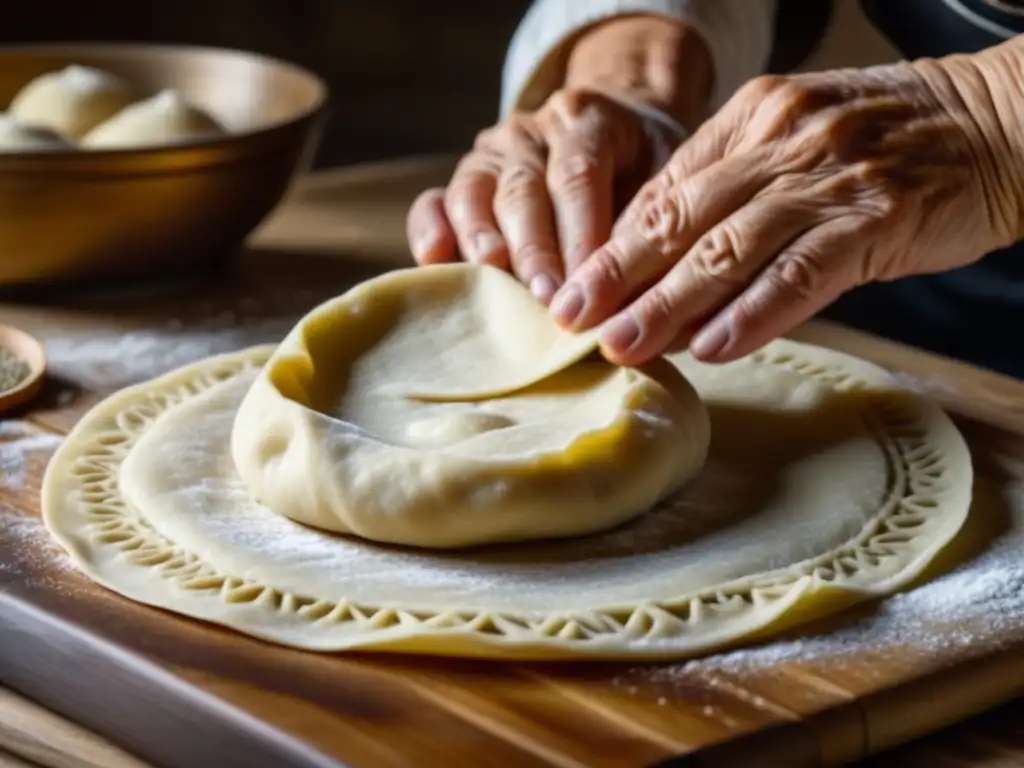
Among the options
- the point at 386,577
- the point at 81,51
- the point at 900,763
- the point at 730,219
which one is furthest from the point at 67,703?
the point at 81,51

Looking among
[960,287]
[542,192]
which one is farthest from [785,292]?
[960,287]

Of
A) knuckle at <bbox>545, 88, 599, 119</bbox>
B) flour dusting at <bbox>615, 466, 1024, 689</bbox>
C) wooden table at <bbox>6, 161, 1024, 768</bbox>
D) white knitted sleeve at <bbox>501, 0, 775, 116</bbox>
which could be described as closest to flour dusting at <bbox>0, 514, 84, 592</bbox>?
wooden table at <bbox>6, 161, 1024, 768</bbox>

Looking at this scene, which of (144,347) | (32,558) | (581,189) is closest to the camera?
(32,558)

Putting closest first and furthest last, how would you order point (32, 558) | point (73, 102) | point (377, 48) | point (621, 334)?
point (32, 558) < point (621, 334) < point (73, 102) < point (377, 48)

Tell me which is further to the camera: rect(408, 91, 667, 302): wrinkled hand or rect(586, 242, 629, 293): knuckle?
rect(408, 91, 667, 302): wrinkled hand

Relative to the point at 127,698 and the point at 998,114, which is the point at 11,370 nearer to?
the point at 127,698

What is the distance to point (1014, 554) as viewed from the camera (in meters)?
1.15

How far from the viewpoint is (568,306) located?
1305 mm

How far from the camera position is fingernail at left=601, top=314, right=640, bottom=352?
1260 mm

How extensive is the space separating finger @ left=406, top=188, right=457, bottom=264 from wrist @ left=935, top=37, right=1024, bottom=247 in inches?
21.3

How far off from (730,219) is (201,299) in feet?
2.42

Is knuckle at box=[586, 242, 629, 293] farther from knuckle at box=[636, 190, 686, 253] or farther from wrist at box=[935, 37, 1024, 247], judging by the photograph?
wrist at box=[935, 37, 1024, 247]

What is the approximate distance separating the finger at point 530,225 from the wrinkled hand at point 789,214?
0.09m

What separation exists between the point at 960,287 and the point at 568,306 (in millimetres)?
676
